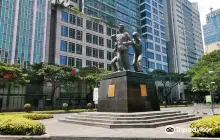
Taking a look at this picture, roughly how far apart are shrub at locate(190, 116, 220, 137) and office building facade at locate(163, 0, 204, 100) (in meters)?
79.2

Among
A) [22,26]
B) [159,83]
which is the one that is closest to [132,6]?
[159,83]

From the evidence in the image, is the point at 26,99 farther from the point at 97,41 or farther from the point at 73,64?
the point at 97,41

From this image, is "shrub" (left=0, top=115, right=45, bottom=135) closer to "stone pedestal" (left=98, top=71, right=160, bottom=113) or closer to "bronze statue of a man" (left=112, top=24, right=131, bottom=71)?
"stone pedestal" (left=98, top=71, right=160, bottom=113)

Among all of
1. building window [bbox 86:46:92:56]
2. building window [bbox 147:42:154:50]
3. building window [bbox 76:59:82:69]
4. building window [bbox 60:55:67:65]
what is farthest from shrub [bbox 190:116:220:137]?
building window [bbox 147:42:154:50]

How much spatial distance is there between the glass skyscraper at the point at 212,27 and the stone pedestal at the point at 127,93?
479 ft

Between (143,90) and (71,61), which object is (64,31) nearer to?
(71,61)

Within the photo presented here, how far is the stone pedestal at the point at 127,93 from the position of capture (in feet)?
44.6

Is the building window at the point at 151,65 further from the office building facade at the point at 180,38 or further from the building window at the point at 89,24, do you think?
the building window at the point at 89,24

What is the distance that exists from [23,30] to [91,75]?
18.4 metres

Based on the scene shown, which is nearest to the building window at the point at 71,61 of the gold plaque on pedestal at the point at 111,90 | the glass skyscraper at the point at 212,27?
the gold plaque on pedestal at the point at 111,90

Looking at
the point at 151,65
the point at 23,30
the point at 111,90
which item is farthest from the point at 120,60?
the point at 151,65

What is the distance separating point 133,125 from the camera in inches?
416

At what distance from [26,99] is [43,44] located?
43.3ft

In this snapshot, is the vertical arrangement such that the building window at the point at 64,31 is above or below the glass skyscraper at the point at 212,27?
below
